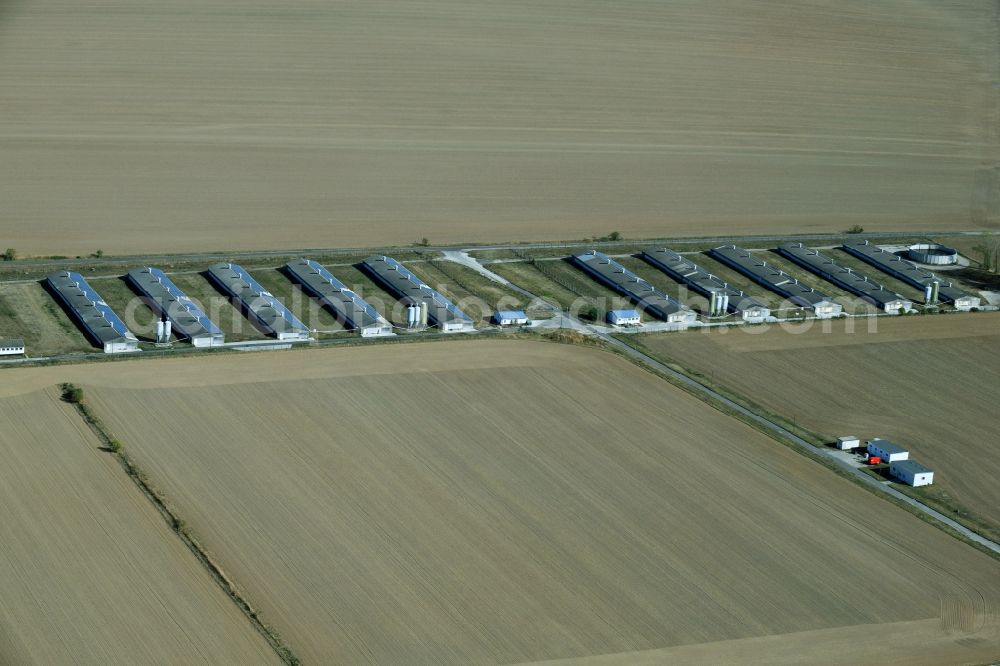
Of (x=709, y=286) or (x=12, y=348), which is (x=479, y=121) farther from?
(x=12, y=348)

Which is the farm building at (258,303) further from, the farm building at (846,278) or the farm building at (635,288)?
the farm building at (846,278)

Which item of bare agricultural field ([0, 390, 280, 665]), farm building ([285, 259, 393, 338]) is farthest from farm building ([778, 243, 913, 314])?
bare agricultural field ([0, 390, 280, 665])

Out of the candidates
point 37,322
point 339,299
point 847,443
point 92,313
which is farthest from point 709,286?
point 37,322

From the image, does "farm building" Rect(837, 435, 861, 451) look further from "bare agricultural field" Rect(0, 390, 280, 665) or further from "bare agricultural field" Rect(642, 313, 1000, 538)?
"bare agricultural field" Rect(0, 390, 280, 665)

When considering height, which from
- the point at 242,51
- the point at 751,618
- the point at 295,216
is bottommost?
the point at 751,618

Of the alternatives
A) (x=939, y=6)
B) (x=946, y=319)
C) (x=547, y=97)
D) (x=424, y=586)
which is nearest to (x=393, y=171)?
(x=547, y=97)

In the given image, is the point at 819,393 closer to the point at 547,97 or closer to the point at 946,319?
the point at 946,319

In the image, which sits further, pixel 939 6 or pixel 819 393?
pixel 939 6
